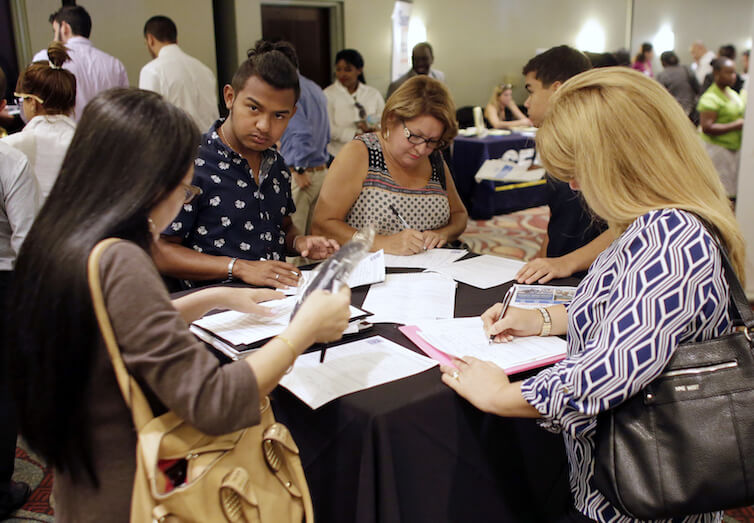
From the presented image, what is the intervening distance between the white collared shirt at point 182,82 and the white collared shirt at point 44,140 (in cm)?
169

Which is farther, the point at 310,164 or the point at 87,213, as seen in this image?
the point at 310,164

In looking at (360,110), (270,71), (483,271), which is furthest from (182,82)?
(483,271)

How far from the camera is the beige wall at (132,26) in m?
5.83

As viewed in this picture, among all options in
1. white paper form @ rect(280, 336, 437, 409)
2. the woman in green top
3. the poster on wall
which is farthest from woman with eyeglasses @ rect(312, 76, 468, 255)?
the poster on wall

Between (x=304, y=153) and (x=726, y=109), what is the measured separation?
341 centimetres

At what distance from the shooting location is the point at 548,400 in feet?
3.44

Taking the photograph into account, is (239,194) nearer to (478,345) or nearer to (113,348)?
(478,345)

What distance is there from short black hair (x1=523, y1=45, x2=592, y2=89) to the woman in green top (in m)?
3.33

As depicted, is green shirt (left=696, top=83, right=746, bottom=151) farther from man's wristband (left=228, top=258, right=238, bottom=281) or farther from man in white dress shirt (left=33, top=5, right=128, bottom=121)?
man's wristband (left=228, top=258, right=238, bottom=281)

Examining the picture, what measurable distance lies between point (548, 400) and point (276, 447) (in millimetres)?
469

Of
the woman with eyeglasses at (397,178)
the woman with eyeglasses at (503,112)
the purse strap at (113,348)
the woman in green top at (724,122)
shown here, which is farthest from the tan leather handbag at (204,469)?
the woman with eyeglasses at (503,112)

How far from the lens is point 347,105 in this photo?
5.48m

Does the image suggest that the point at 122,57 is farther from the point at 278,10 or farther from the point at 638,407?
the point at 638,407

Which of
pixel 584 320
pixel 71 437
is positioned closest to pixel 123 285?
pixel 71 437
